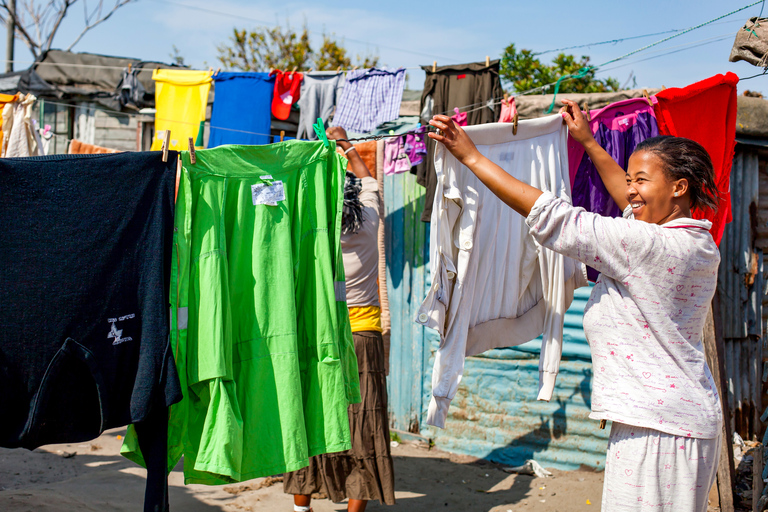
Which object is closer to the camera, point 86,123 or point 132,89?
point 132,89

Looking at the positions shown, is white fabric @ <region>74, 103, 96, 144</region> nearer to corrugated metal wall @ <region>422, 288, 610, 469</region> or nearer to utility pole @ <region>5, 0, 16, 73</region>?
corrugated metal wall @ <region>422, 288, 610, 469</region>

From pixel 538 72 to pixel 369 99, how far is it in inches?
286

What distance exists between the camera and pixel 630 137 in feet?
10.6

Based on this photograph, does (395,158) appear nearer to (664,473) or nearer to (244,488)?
(244,488)

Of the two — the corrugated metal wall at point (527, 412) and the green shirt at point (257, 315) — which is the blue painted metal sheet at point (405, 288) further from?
the green shirt at point (257, 315)

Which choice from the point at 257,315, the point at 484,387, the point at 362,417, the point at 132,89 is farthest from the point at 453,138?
the point at 132,89

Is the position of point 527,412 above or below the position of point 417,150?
below

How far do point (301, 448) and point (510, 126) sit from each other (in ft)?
5.61

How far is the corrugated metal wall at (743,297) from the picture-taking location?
4.69 meters

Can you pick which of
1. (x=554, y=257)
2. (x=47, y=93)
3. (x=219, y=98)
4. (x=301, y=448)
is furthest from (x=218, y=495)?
(x=47, y=93)

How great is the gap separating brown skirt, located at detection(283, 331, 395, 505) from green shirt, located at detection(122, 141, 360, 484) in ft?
3.44

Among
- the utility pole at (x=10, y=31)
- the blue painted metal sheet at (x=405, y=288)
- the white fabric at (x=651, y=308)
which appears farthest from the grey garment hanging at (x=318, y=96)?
the utility pole at (x=10, y=31)

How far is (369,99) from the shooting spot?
552cm

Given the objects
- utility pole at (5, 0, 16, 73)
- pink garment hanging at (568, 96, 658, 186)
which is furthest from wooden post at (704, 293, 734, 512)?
utility pole at (5, 0, 16, 73)
